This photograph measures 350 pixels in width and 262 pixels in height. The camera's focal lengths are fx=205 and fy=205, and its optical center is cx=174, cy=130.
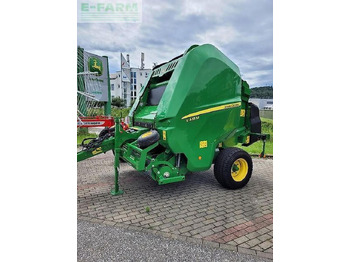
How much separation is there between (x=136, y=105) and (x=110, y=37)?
2.07 meters

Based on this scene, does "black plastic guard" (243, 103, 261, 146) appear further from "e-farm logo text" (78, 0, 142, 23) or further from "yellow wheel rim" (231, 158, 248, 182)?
"e-farm logo text" (78, 0, 142, 23)

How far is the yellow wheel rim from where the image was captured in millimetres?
3340

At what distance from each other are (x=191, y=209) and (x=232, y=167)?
1.06 metres

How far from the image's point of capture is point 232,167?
331 centimetres

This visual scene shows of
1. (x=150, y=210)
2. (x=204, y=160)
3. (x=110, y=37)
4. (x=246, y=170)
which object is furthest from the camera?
(x=246, y=170)

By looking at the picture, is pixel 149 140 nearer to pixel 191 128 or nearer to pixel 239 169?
pixel 191 128

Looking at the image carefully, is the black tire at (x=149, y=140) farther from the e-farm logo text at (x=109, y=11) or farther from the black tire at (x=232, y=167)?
the e-farm logo text at (x=109, y=11)

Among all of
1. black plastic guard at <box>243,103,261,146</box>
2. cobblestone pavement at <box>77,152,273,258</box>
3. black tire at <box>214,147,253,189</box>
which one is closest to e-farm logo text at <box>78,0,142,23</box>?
cobblestone pavement at <box>77,152,273,258</box>

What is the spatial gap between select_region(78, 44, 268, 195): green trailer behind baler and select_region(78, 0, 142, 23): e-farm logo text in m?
1.21

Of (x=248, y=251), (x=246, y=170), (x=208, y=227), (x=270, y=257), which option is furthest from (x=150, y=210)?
(x=246, y=170)

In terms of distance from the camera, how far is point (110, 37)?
6.17 ft

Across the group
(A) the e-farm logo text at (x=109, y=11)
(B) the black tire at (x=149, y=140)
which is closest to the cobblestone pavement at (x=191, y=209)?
(B) the black tire at (x=149, y=140)

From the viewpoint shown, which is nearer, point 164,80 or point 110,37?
point 110,37

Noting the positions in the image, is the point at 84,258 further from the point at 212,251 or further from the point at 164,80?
the point at 164,80
